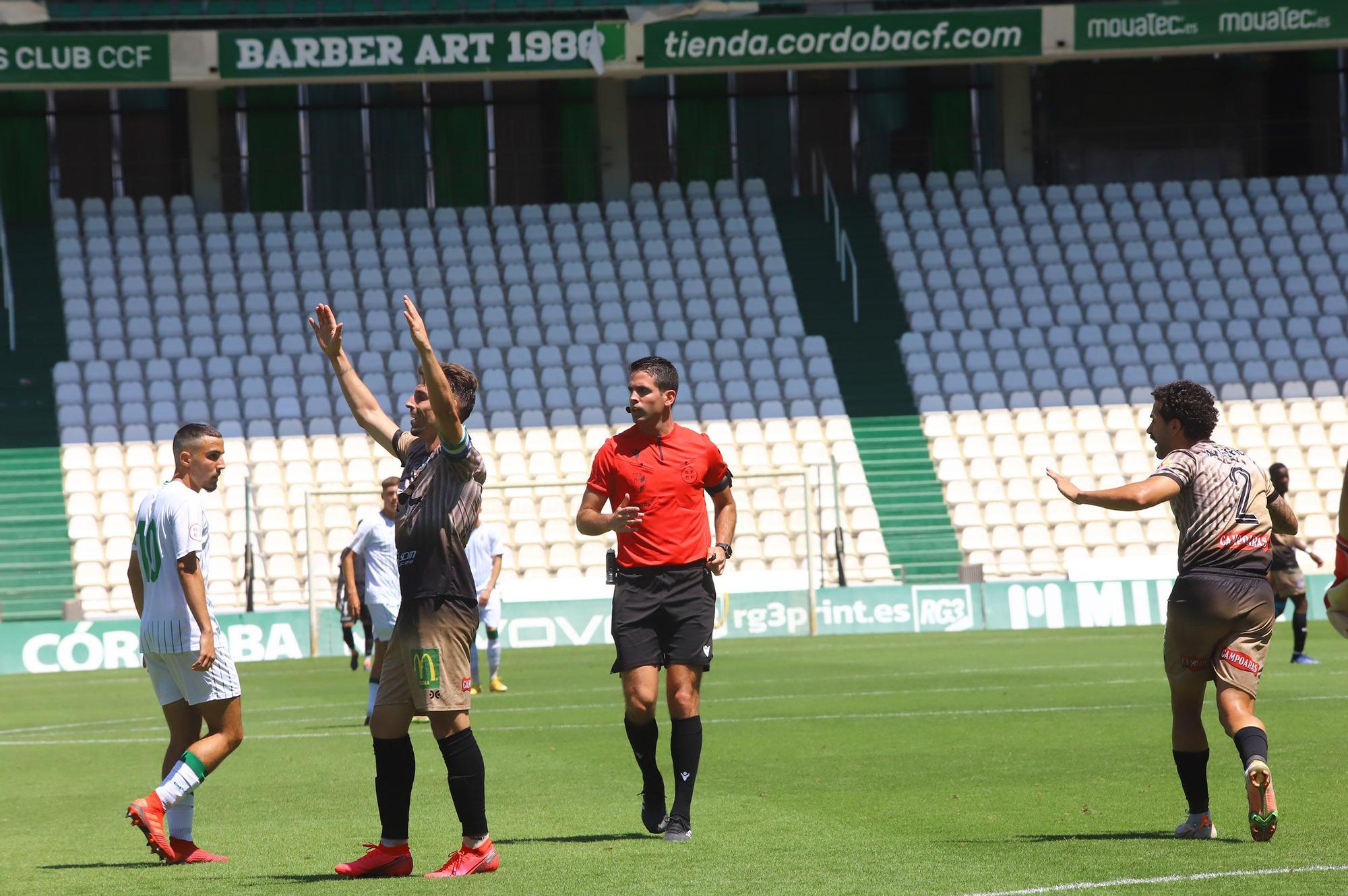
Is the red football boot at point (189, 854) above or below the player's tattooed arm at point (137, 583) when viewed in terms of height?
below

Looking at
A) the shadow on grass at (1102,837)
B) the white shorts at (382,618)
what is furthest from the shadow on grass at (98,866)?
the white shorts at (382,618)

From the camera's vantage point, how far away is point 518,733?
45.8 feet

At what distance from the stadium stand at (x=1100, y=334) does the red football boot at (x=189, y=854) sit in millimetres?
21563

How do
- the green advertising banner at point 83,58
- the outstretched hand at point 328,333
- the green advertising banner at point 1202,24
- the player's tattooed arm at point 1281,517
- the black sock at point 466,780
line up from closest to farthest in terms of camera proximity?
the black sock at point 466,780, the outstretched hand at point 328,333, the player's tattooed arm at point 1281,517, the green advertising banner at point 83,58, the green advertising banner at point 1202,24

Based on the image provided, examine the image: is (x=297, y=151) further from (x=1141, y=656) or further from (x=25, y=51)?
(x=1141, y=656)

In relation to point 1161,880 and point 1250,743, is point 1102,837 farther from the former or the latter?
point 1161,880

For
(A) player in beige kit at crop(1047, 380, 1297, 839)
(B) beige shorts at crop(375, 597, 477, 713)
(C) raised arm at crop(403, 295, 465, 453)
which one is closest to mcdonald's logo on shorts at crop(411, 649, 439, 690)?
(B) beige shorts at crop(375, 597, 477, 713)

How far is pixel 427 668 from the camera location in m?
7.23

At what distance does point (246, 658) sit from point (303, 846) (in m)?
16.9

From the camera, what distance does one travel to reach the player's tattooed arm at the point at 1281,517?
8.05m

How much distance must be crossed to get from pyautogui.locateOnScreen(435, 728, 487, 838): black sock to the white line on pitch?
2.09 m

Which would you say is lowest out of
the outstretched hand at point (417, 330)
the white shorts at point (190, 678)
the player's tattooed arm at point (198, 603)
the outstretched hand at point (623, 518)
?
the white shorts at point (190, 678)

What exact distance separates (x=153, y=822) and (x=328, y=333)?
7.64ft

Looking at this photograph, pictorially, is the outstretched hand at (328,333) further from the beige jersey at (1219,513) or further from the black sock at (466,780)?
the beige jersey at (1219,513)
